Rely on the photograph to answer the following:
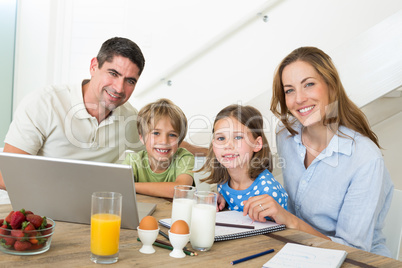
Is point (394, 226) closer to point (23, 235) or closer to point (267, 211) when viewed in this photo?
point (267, 211)

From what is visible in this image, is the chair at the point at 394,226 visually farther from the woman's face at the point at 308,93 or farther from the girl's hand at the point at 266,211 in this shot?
the girl's hand at the point at 266,211

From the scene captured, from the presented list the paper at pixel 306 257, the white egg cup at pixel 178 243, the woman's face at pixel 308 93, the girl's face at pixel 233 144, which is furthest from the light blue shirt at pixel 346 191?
the white egg cup at pixel 178 243

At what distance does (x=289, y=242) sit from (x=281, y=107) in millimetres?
931

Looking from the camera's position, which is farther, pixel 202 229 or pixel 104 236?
pixel 202 229

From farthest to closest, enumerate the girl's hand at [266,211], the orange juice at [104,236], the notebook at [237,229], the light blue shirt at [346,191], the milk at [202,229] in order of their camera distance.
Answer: the light blue shirt at [346,191] → the girl's hand at [266,211] → the notebook at [237,229] → the milk at [202,229] → the orange juice at [104,236]

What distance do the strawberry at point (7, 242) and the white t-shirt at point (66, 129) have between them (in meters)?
1.09

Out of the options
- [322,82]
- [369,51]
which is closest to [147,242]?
[322,82]

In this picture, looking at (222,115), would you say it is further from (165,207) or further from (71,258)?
(71,258)

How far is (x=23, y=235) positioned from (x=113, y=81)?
1.26 metres

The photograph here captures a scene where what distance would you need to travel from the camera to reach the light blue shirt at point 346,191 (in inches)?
61.8

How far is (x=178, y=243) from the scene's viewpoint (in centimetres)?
105

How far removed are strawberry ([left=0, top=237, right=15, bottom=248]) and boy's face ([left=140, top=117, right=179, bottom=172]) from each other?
107 cm

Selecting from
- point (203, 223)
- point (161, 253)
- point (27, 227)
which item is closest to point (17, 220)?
point (27, 227)

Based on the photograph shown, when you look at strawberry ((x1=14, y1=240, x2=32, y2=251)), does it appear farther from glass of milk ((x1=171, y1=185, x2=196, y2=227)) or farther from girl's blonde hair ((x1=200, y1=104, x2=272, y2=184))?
girl's blonde hair ((x1=200, y1=104, x2=272, y2=184))
